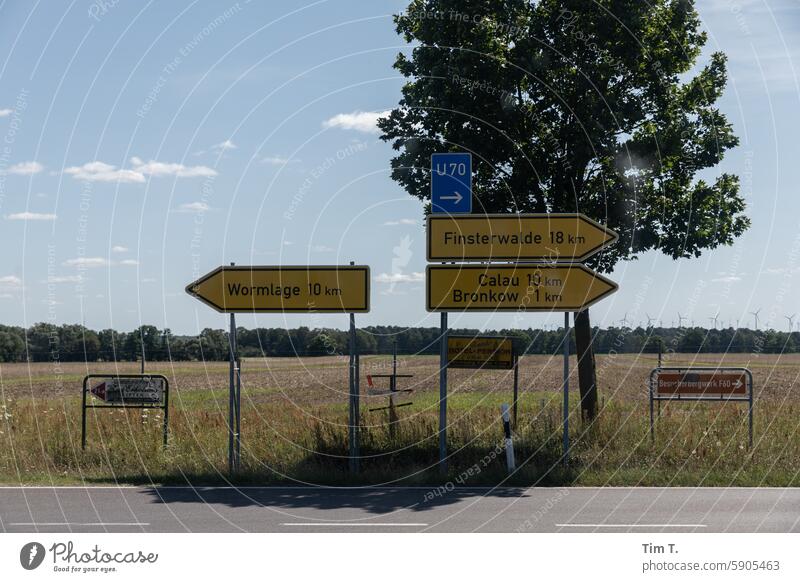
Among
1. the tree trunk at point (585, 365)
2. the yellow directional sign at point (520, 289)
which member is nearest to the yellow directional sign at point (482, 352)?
the tree trunk at point (585, 365)

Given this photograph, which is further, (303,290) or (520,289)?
(303,290)

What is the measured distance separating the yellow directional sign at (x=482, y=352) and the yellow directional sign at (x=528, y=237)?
3.89 metres

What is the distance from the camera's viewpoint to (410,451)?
1694 centimetres

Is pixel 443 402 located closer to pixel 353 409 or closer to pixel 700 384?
pixel 353 409

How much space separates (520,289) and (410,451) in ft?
12.1

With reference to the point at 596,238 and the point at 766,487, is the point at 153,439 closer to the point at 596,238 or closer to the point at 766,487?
the point at 596,238

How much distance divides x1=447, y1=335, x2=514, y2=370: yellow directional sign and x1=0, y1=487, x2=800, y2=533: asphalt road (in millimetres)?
5405

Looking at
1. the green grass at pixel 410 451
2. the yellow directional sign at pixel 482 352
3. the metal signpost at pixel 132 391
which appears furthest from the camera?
the yellow directional sign at pixel 482 352

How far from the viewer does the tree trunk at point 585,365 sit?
19438 millimetres

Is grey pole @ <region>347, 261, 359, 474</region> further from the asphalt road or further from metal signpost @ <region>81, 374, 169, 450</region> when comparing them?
metal signpost @ <region>81, 374, 169, 450</region>

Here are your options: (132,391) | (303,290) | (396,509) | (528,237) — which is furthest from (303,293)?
(396,509)

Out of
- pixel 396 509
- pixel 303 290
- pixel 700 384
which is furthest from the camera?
pixel 700 384

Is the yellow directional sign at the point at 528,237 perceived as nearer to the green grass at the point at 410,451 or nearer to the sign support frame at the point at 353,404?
the sign support frame at the point at 353,404

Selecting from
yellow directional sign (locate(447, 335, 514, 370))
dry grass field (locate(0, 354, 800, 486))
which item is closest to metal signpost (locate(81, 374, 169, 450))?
dry grass field (locate(0, 354, 800, 486))
